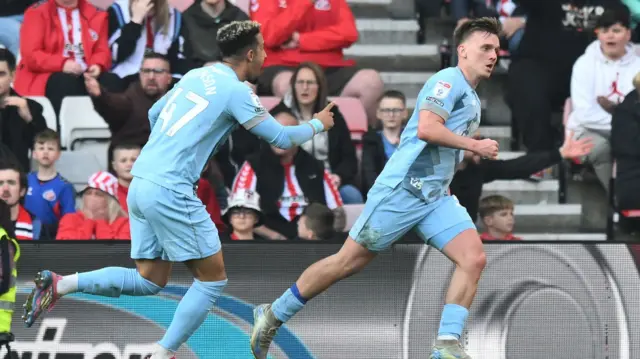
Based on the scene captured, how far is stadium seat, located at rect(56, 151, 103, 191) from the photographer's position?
1054 cm

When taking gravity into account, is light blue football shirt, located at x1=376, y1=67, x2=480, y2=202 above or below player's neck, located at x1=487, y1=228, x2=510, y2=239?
above

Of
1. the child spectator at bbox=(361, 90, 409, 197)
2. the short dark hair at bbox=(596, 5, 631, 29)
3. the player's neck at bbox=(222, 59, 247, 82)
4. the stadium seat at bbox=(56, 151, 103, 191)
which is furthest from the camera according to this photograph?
the short dark hair at bbox=(596, 5, 631, 29)

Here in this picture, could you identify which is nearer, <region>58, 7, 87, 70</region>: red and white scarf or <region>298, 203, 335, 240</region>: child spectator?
<region>298, 203, 335, 240</region>: child spectator

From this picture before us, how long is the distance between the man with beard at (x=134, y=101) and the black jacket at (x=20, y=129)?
46 centimetres

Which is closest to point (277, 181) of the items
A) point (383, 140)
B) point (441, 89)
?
point (383, 140)

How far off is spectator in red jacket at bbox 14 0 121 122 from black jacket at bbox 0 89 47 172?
55cm

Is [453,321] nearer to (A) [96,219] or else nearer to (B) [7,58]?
(A) [96,219]

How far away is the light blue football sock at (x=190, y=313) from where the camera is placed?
289 inches

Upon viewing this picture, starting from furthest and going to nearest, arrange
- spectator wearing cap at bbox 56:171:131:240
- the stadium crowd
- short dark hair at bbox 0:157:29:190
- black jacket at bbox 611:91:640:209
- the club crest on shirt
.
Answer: black jacket at bbox 611:91:640:209, the club crest on shirt, the stadium crowd, short dark hair at bbox 0:157:29:190, spectator wearing cap at bbox 56:171:131:240

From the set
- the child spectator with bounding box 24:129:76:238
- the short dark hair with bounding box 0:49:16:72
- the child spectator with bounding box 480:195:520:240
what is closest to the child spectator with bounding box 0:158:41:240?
the child spectator with bounding box 24:129:76:238

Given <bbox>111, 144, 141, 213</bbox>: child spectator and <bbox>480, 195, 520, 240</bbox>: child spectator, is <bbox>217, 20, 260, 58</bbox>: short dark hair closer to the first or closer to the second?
<bbox>111, 144, 141, 213</bbox>: child spectator

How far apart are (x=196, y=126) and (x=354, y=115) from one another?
3.89 meters

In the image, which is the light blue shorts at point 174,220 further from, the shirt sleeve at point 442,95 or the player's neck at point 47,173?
the player's neck at point 47,173

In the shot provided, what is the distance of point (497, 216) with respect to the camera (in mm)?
9539
